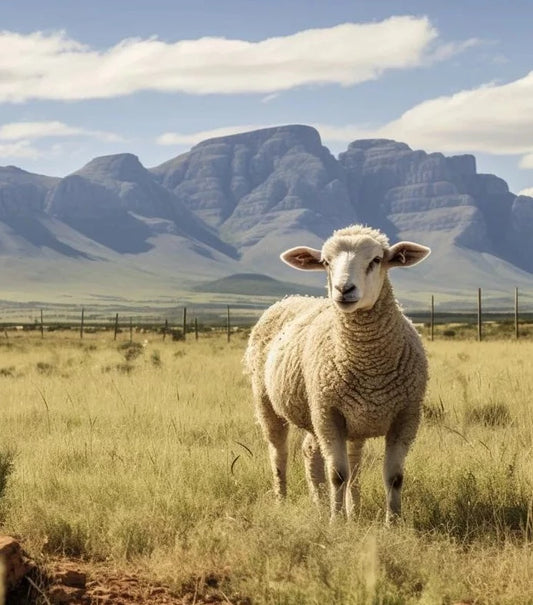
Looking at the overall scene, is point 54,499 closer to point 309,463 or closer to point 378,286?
point 309,463

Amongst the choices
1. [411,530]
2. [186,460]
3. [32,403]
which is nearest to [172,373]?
[32,403]

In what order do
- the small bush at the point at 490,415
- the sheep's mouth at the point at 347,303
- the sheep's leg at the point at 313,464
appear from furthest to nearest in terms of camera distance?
1. the small bush at the point at 490,415
2. the sheep's leg at the point at 313,464
3. the sheep's mouth at the point at 347,303

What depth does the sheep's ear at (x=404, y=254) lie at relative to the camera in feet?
21.3

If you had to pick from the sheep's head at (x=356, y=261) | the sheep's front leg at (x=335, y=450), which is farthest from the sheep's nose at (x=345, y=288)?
the sheep's front leg at (x=335, y=450)

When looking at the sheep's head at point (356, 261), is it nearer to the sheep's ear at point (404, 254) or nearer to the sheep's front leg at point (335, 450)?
the sheep's ear at point (404, 254)

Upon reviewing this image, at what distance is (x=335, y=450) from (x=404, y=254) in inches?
53.8

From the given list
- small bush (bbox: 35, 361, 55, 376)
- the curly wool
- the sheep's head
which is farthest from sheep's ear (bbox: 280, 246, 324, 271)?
small bush (bbox: 35, 361, 55, 376)

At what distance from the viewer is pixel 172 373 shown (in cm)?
1950

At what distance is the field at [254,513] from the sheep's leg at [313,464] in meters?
0.18

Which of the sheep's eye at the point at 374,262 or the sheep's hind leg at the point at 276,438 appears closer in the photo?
the sheep's eye at the point at 374,262

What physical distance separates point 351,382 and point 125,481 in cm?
200

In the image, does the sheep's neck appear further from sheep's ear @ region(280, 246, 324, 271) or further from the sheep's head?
sheep's ear @ region(280, 246, 324, 271)

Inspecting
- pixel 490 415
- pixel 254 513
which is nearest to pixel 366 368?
pixel 254 513

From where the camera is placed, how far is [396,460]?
6.32 meters
